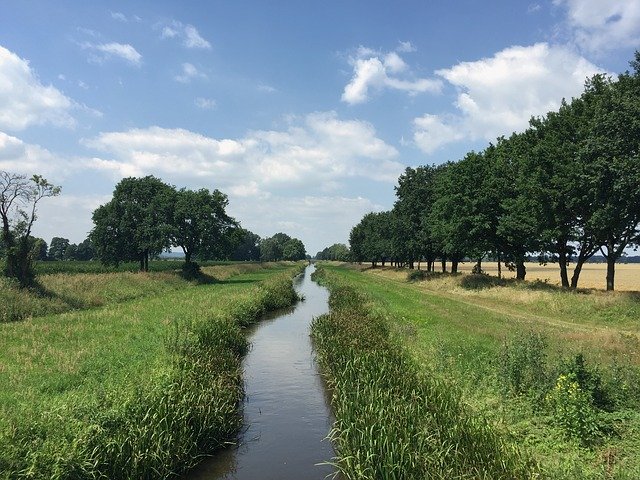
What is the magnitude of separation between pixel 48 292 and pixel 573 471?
32351 millimetres

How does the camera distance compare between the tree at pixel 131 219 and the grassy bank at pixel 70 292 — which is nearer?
the grassy bank at pixel 70 292

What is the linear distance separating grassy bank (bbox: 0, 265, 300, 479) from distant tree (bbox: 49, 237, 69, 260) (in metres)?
182

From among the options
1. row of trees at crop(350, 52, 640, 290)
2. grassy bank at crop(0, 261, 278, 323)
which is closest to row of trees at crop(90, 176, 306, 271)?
grassy bank at crop(0, 261, 278, 323)

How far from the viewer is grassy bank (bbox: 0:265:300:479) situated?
8445mm

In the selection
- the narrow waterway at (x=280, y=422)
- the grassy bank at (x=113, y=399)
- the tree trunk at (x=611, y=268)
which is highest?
the tree trunk at (x=611, y=268)

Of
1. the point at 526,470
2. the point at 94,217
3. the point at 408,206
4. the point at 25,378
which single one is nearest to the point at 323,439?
the point at 526,470

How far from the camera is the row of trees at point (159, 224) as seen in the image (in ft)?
215

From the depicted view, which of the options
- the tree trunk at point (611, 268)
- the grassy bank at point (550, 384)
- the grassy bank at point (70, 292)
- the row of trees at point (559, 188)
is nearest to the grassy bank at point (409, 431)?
the grassy bank at point (550, 384)

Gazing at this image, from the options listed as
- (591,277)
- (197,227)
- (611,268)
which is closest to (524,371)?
(611,268)

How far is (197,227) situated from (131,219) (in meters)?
12.4

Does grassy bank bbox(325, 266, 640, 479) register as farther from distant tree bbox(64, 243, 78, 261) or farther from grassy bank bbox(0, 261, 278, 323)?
distant tree bbox(64, 243, 78, 261)

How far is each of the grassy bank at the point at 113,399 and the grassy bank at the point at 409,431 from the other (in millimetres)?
3546

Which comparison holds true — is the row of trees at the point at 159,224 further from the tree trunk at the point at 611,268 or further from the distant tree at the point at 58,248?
the distant tree at the point at 58,248

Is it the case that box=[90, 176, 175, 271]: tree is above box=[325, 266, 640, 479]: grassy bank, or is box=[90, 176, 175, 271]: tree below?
above
